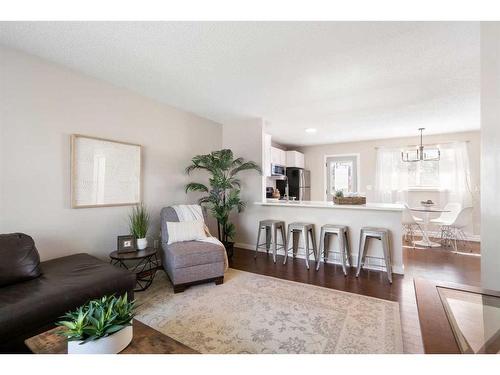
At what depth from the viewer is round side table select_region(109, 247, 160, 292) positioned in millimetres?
2428

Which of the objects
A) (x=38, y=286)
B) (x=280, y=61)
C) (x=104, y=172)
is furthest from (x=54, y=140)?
(x=280, y=61)

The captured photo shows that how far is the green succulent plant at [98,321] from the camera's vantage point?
3.40 feet

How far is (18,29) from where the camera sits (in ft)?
6.06

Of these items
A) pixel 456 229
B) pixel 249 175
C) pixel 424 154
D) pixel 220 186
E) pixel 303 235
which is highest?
pixel 424 154

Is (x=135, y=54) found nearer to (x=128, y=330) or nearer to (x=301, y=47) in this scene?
(x=301, y=47)

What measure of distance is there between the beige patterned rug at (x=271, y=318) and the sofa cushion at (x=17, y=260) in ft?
3.12

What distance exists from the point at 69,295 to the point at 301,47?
2736 millimetres

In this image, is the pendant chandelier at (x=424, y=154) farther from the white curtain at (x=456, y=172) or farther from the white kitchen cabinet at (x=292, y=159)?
the white kitchen cabinet at (x=292, y=159)

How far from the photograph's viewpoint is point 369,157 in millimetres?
5996

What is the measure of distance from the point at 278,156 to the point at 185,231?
11.6 feet

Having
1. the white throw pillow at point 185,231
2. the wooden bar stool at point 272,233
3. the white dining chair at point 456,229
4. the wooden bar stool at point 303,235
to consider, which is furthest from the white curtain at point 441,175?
the white throw pillow at point 185,231

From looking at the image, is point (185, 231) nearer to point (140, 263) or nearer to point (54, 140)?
point (140, 263)

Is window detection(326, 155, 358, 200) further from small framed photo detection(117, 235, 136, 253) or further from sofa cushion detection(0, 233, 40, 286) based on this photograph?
sofa cushion detection(0, 233, 40, 286)
